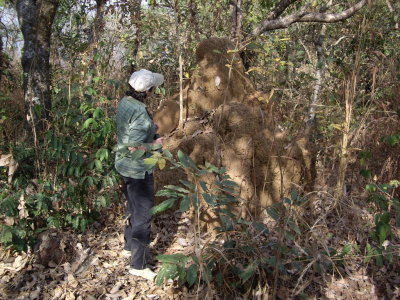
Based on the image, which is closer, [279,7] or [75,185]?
[75,185]

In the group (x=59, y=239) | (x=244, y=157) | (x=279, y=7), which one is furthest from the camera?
(x=279, y=7)

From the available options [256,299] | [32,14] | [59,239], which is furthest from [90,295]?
[32,14]

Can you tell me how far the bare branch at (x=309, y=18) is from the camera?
17.1 ft

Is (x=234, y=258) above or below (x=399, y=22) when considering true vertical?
below

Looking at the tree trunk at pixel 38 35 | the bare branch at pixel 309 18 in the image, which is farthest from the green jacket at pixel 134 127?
the bare branch at pixel 309 18

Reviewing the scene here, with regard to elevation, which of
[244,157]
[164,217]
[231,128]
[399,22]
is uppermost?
[399,22]

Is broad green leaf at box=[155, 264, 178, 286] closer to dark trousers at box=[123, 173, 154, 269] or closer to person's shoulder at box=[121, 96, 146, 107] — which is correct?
dark trousers at box=[123, 173, 154, 269]

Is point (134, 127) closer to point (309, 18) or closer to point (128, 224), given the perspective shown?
point (128, 224)

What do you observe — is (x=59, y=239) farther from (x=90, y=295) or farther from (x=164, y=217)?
(x=164, y=217)

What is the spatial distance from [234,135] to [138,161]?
4.29 feet

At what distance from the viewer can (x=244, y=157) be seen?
151 inches

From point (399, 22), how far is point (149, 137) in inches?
207

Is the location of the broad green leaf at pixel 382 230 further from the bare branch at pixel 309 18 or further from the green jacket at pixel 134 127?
the bare branch at pixel 309 18

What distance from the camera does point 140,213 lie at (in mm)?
3014
